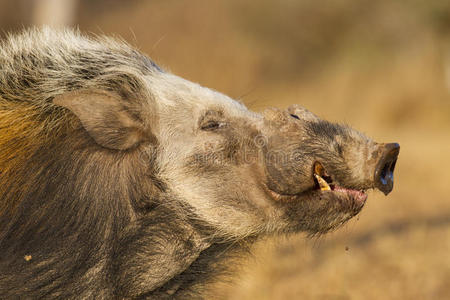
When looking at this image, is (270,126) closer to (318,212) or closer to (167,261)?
(318,212)

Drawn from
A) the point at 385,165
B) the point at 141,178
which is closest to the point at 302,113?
the point at 385,165

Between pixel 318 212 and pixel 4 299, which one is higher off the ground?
pixel 318 212

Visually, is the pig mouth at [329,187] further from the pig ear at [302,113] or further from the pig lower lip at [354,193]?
the pig ear at [302,113]

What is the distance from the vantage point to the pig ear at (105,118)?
311cm

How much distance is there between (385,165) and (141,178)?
107cm

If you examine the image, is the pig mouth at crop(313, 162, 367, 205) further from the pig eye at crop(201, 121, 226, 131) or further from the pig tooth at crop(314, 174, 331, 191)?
the pig eye at crop(201, 121, 226, 131)

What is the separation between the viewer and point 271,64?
1808 centimetres

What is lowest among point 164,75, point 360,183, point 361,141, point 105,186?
point 105,186

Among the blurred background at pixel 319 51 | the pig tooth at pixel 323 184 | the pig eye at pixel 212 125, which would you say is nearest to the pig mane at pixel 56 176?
the pig eye at pixel 212 125

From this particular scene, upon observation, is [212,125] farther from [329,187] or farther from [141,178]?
[329,187]

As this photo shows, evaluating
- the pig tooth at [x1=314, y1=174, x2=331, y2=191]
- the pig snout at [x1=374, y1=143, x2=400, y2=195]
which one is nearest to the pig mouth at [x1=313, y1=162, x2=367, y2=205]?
the pig tooth at [x1=314, y1=174, x2=331, y2=191]

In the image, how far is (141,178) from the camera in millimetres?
3146

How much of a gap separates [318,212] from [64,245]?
1.10m

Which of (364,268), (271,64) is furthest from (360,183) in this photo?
(271,64)
